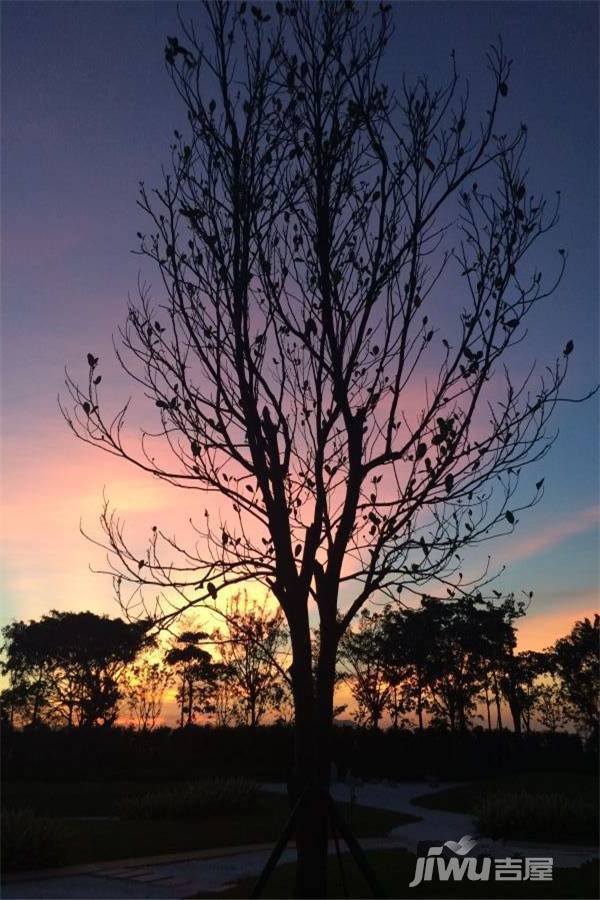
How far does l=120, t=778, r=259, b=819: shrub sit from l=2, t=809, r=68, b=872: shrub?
5.01 meters

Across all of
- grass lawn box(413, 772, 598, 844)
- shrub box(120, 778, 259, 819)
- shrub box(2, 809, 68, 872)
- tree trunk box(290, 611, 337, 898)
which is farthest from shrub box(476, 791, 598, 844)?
tree trunk box(290, 611, 337, 898)

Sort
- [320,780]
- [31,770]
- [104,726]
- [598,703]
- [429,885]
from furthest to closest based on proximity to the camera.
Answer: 1. [598,703]
2. [104,726]
3. [31,770]
4. [429,885]
5. [320,780]

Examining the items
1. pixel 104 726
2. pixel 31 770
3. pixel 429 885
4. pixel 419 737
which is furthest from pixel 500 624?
pixel 429 885

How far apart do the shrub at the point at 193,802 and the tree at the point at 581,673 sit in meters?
23.2

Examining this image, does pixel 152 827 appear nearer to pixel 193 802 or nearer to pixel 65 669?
pixel 193 802

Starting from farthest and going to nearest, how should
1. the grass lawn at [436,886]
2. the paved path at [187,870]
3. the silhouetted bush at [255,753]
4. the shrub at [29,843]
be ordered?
1. the silhouetted bush at [255,753]
2. the shrub at [29,843]
3. the paved path at [187,870]
4. the grass lawn at [436,886]

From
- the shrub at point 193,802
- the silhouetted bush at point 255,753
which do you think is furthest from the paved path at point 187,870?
the silhouetted bush at point 255,753

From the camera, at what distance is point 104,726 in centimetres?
3086

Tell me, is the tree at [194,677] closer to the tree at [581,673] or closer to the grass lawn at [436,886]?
the tree at [581,673]

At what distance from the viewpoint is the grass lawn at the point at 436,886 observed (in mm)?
8199

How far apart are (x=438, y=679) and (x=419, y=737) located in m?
4.90

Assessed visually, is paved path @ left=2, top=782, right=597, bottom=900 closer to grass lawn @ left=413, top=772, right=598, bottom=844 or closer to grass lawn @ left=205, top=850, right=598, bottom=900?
grass lawn @ left=413, top=772, right=598, bottom=844

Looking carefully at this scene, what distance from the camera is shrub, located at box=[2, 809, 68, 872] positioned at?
428 inches

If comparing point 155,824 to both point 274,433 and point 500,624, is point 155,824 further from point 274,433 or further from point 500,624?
point 500,624
